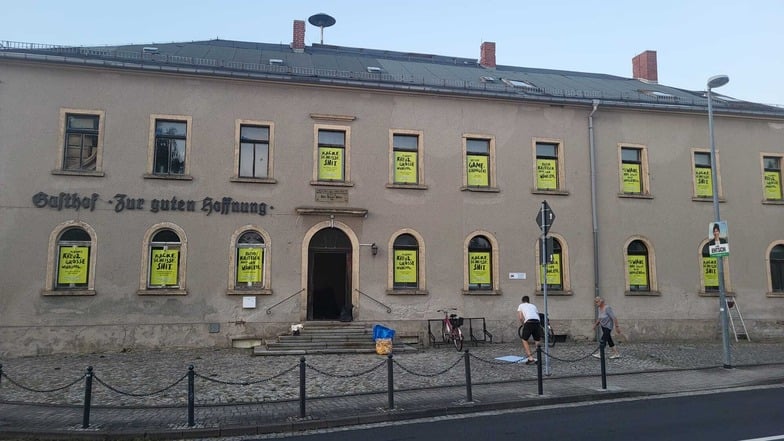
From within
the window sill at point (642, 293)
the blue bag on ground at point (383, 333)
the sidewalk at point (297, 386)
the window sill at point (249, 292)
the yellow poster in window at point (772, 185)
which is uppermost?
the yellow poster in window at point (772, 185)

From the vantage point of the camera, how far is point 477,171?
19.3 metres

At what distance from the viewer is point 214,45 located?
75.7 ft

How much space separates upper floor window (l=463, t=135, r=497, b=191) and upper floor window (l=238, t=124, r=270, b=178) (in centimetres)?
637

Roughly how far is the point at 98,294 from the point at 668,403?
47.2ft

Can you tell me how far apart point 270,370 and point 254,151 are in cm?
743

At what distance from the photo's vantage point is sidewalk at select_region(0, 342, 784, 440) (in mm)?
8930

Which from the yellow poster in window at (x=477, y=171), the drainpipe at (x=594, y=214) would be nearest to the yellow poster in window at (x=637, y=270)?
the drainpipe at (x=594, y=214)

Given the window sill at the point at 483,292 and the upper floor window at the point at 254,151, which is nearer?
the upper floor window at the point at 254,151

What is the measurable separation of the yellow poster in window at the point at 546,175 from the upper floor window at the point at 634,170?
2.49m

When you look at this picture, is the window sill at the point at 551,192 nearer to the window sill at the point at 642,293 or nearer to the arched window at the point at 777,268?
the window sill at the point at 642,293

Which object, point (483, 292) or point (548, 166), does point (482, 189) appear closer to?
point (548, 166)

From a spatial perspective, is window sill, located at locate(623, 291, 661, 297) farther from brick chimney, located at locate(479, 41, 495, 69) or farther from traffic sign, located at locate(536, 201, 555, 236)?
brick chimney, located at locate(479, 41, 495, 69)

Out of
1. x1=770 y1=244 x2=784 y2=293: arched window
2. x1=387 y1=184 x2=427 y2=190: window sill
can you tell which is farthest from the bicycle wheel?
x1=770 y1=244 x2=784 y2=293: arched window

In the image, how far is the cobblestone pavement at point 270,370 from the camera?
1075 centimetres
